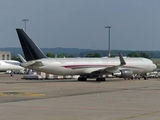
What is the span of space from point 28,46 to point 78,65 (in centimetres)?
843

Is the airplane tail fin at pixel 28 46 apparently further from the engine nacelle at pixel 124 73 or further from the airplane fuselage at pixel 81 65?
the engine nacelle at pixel 124 73

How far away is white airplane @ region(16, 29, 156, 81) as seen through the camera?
4866 centimetres

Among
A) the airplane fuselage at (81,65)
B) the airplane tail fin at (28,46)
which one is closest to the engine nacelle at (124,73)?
the airplane fuselage at (81,65)

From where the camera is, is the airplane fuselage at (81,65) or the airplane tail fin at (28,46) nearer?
the airplane tail fin at (28,46)

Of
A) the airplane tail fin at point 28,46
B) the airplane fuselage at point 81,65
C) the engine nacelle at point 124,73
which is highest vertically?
the airplane tail fin at point 28,46

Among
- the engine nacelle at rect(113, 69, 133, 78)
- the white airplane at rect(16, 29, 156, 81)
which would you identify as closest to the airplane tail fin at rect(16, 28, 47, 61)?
the white airplane at rect(16, 29, 156, 81)

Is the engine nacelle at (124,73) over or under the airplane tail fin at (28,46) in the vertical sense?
under

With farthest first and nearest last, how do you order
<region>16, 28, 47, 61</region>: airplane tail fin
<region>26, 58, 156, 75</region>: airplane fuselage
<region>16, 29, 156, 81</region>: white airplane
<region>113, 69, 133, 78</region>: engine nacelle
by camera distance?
<region>113, 69, 133, 78</region>: engine nacelle < <region>26, 58, 156, 75</region>: airplane fuselage < <region>16, 29, 156, 81</region>: white airplane < <region>16, 28, 47, 61</region>: airplane tail fin

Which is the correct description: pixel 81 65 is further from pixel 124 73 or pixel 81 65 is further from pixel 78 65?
pixel 124 73

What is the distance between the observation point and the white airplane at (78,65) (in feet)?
160

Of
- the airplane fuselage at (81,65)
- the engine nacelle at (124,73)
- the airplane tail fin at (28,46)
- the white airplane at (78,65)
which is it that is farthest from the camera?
the engine nacelle at (124,73)

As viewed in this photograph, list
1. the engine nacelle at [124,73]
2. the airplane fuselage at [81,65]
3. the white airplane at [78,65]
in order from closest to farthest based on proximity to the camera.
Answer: the white airplane at [78,65]
the airplane fuselage at [81,65]
the engine nacelle at [124,73]

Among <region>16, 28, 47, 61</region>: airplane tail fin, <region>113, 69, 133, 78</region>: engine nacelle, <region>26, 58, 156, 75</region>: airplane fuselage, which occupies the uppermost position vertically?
<region>16, 28, 47, 61</region>: airplane tail fin

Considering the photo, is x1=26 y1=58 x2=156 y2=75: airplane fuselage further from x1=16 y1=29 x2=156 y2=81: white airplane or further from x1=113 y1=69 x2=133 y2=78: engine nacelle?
x1=113 y1=69 x2=133 y2=78: engine nacelle
